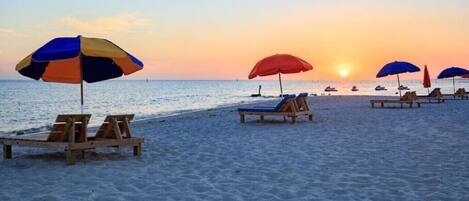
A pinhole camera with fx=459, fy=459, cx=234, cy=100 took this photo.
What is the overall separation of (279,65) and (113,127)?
752 cm

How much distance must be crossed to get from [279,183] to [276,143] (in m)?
3.98

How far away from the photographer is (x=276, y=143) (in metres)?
9.86

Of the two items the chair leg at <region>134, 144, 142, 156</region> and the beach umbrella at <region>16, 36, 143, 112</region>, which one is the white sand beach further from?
the beach umbrella at <region>16, 36, 143, 112</region>

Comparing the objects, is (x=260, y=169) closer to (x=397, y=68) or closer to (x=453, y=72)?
(x=397, y=68)

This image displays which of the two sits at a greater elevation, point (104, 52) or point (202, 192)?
point (104, 52)

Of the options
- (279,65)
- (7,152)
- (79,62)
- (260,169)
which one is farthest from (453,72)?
(7,152)

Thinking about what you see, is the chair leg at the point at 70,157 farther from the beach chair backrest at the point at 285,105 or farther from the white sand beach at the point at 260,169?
the beach chair backrest at the point at 285,105

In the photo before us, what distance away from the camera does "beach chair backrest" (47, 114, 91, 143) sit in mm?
7429

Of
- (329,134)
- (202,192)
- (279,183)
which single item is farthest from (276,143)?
(202,192)

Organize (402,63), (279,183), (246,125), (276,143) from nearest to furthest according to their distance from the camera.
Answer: (279,183) → (276,143) → (246,125) → (402,63)

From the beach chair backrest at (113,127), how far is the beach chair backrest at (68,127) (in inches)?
20.4

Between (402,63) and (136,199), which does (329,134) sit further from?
(402,63)

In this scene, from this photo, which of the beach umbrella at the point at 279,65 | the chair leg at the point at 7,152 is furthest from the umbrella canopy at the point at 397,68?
the chair leg at the point at 7,152

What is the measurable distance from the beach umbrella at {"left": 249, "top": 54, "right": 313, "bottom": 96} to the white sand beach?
3.63 metres
